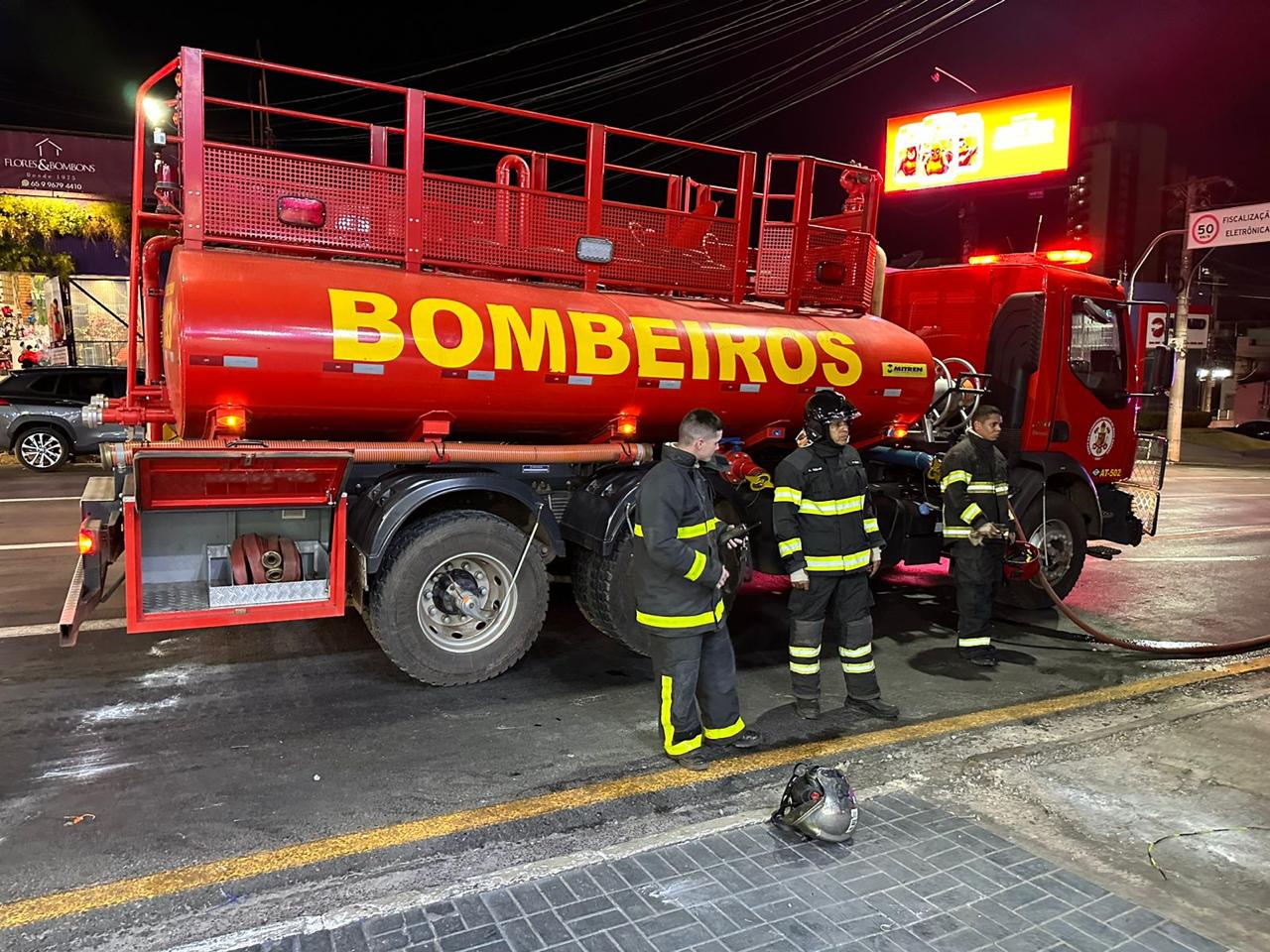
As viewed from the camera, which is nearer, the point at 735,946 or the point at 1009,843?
the point at 735,946

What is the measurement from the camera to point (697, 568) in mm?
4168

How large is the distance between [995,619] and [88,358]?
68.4ft

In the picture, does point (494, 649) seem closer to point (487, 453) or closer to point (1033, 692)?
point (487, 453)

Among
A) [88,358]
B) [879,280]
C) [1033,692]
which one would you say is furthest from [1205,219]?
[88,358]

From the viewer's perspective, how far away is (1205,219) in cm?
2206

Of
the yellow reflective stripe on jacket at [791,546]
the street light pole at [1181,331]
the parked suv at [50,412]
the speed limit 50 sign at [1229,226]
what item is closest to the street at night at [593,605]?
the yellow reflective stripe on jacket at [791,546]

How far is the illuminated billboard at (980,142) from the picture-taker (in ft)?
104

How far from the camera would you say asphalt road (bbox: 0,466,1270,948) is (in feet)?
11.0

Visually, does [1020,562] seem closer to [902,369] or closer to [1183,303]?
[902,369]

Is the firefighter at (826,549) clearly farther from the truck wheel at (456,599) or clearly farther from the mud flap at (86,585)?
the mud flap at (86,585)

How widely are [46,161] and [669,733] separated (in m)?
19.6

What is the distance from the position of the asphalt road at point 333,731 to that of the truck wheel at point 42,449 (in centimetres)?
785

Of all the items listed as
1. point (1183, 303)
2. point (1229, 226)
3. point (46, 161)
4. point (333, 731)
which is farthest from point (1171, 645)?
point (1183, 303)

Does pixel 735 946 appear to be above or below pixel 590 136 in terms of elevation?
below
